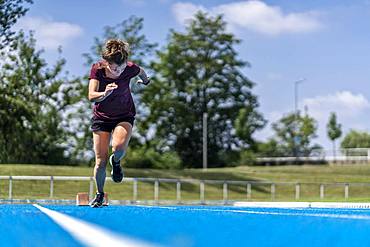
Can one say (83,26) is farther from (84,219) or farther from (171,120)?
(84,219)

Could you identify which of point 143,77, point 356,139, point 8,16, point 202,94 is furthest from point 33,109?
point 356,139

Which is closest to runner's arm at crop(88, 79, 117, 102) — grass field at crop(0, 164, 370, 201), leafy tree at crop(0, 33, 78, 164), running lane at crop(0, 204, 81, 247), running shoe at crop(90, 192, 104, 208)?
running shoe at crop(90, 192, 104, 208)

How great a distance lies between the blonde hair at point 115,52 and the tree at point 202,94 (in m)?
63.8

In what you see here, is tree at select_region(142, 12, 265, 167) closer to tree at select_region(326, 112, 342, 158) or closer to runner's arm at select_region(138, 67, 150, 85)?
tree at select_region(326, 112, 342, 158)

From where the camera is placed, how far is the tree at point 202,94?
72812 mm

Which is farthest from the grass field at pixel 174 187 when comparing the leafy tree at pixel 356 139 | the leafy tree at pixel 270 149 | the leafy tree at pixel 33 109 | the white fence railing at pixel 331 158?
the leafy tree at pixel 356 139

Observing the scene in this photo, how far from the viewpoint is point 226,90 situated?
246ft

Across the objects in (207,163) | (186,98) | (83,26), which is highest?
(83,26)

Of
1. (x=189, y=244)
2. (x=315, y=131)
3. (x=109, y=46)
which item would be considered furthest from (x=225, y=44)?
(x=189, y=244)

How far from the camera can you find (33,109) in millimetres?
48750

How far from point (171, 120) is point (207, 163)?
5610 millimetres

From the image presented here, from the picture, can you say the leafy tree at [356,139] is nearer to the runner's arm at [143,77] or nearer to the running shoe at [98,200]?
the runner's arm at [143,77]

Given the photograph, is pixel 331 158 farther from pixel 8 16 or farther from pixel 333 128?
pixel 8 16

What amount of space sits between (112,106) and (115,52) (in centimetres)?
57
